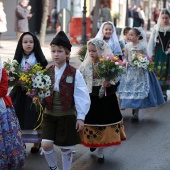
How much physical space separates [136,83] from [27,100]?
3148 millimetres

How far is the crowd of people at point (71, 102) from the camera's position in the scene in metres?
5.09

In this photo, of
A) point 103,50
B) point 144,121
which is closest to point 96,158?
point 103,50

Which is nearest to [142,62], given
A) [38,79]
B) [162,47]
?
[162,47]

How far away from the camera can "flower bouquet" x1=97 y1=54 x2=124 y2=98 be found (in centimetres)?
615

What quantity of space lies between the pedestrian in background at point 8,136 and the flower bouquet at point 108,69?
4.64 ft

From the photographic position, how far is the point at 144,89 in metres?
8.91

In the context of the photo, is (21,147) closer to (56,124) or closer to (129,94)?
(56,124)

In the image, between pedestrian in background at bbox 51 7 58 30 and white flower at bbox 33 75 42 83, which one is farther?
pedestrian in background at bbox 51 7 58 30

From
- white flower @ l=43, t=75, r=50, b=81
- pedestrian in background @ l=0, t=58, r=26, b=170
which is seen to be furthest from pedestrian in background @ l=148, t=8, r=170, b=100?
pedestrian in background @ l=0, t=58, r=26, b=170

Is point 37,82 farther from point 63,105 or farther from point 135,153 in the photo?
point 135,153

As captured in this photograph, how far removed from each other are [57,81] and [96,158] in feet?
5.39

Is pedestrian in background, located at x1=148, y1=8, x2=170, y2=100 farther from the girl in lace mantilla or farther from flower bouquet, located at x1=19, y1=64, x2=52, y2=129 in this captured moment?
flower bouquet, located at x1=19, y1=64, x2=52, y2=129

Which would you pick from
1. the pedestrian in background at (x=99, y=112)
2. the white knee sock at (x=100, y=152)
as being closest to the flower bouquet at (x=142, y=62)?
the pedestrian in background at (x=99, y=112)

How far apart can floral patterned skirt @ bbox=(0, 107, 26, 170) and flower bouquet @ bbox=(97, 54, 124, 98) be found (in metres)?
1.42
